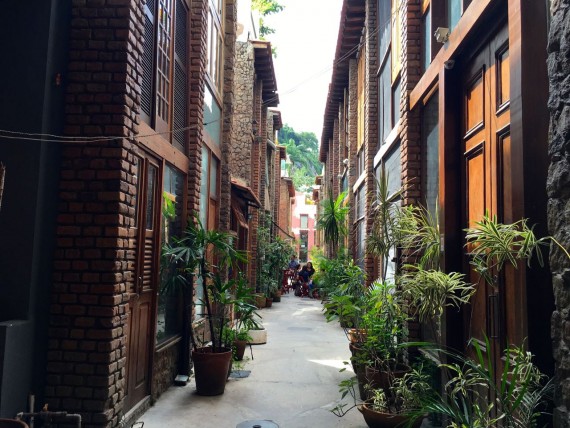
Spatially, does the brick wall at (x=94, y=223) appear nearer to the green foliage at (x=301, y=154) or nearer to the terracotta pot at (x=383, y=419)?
the terracotta pot at (x=383, y=419)

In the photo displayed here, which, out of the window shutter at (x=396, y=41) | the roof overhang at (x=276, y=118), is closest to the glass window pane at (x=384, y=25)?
the window shutter at (x=396, y=41)

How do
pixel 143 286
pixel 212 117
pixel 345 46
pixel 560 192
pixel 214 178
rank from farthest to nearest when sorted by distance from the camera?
pixel 345 46, pixel 214 178, pixel 212 117, pixel 143 286, pixel 560 192

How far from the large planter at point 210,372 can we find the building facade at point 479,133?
8.90 feet

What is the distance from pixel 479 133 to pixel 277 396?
12.2 feet

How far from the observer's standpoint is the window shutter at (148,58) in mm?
5121

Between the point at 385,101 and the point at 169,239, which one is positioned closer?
the point at 169,239

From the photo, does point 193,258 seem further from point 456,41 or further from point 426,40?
point 426,40

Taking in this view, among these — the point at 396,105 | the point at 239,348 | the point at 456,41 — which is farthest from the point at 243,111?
the point at 456,41

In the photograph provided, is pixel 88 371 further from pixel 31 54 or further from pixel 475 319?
pixel 475 319

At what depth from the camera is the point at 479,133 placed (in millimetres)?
4156

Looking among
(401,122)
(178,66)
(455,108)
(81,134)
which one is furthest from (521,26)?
(178,66)

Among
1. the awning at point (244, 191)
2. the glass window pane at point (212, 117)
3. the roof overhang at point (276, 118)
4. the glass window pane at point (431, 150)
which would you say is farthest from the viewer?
the roof overhang at point (276, 118)

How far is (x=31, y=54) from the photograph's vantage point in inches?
143

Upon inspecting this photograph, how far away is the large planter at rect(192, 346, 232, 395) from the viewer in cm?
580
